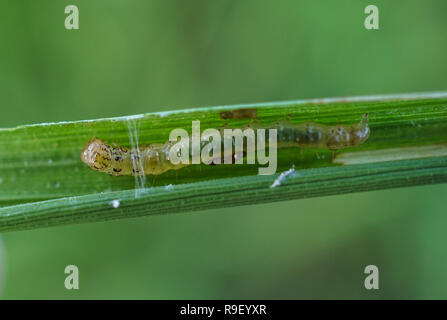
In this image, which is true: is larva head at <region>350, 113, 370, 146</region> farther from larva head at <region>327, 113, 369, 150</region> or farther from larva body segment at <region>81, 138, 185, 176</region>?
larva body segment at <region>81, 138, 185, 176</region>

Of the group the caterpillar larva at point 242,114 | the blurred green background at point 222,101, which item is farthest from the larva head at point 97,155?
the blurred green background at point 222,101

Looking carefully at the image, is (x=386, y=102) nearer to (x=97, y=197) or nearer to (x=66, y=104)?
(x=97, y=197)

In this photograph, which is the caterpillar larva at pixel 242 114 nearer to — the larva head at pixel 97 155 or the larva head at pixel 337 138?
the larva head at pixel 337 138

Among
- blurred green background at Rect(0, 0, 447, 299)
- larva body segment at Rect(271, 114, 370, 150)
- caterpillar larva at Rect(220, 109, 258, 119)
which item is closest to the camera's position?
caterpillar larva at Rect(220, 109, 258, 119)

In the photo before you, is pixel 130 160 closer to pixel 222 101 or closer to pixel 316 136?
pixel 316 136

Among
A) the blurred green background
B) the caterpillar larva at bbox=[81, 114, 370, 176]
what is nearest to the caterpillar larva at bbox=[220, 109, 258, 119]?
the caterpillar larva at bbox=[81, 114, 370, 176]

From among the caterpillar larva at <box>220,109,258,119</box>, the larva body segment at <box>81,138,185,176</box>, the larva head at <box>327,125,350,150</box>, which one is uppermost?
the caterpillar larva at <box>220,109,258,119</box>

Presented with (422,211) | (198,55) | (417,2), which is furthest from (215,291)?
(417,2)

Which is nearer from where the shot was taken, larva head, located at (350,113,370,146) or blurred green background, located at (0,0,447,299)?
larva head, located at (350,113,370,146)
